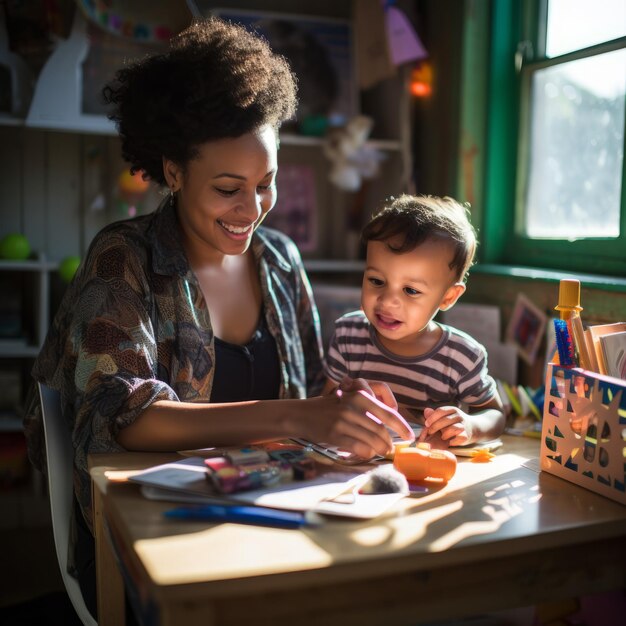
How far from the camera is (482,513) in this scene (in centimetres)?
95

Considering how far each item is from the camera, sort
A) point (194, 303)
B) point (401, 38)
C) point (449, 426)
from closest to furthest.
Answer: point (449, 426) → point (194, 303) → point (401, 38)

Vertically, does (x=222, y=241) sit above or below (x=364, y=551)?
above

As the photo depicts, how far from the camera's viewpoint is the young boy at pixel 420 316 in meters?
1.37

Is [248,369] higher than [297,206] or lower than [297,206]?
lower

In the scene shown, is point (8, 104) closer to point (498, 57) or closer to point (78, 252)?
point (78, 252)

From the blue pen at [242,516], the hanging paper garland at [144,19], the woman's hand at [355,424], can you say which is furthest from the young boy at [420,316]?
the hanging paper garland at [144,19]

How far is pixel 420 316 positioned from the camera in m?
1.39

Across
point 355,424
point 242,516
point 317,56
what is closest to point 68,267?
point 317,56

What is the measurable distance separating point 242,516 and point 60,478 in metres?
0.60

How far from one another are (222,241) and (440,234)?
16.9 inches

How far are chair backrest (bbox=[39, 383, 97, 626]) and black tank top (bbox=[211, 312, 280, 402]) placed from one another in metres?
0.30

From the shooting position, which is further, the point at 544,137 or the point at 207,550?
the point at 544,137

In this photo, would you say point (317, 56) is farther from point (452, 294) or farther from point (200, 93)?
point (452, 294)

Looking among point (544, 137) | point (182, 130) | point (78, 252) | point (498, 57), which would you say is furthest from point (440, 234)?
point (78, 252)
